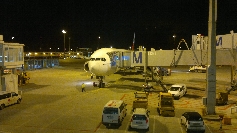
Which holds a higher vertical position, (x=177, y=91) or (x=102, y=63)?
(x=102, y=63)

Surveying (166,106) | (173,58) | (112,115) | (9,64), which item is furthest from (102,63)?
(112,115)

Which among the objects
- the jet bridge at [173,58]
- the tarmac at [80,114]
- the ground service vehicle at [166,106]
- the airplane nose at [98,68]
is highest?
the jet bridge at [173,58]

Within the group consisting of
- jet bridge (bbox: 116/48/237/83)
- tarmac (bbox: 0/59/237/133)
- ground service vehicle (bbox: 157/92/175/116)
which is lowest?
tarmac (bbox: 0/59/237/133)

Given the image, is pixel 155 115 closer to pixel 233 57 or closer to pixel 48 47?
pixel 233 57

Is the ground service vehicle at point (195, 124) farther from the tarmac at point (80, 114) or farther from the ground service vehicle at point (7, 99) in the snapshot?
the ground service vehicle at point (7, 99)

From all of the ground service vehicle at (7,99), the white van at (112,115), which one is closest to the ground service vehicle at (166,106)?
the white van at (112,115)

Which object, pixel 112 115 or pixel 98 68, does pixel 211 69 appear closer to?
pixel 112 115

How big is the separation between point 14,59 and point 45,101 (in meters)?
8.09

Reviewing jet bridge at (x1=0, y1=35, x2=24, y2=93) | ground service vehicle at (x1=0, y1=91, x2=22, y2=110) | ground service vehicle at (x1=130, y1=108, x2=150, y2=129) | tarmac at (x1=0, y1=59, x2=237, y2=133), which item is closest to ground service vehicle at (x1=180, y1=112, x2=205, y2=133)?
tarmac at (x1=0, y1=59, x2=237, y2=133)

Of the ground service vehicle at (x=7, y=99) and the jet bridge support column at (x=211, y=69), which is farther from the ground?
the jet bridge support column at (x=211, y=69)

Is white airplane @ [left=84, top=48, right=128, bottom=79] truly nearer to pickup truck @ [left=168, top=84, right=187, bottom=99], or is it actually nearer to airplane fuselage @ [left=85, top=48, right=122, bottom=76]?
airplane fuselage @ [left=85, top=48, right=122, bottom=76]

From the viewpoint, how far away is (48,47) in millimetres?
185250

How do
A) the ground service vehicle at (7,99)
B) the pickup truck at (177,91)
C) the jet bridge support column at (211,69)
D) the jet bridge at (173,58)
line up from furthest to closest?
the pickup truck at (177,91) → the jet bridge at (173,58) → the ground service vehicle at (7,99) → the jet bridge support column at (211,69)

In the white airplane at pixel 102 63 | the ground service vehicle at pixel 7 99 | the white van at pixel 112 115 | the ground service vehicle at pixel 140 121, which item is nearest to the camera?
the ground service vehicle at pixel 140 121
